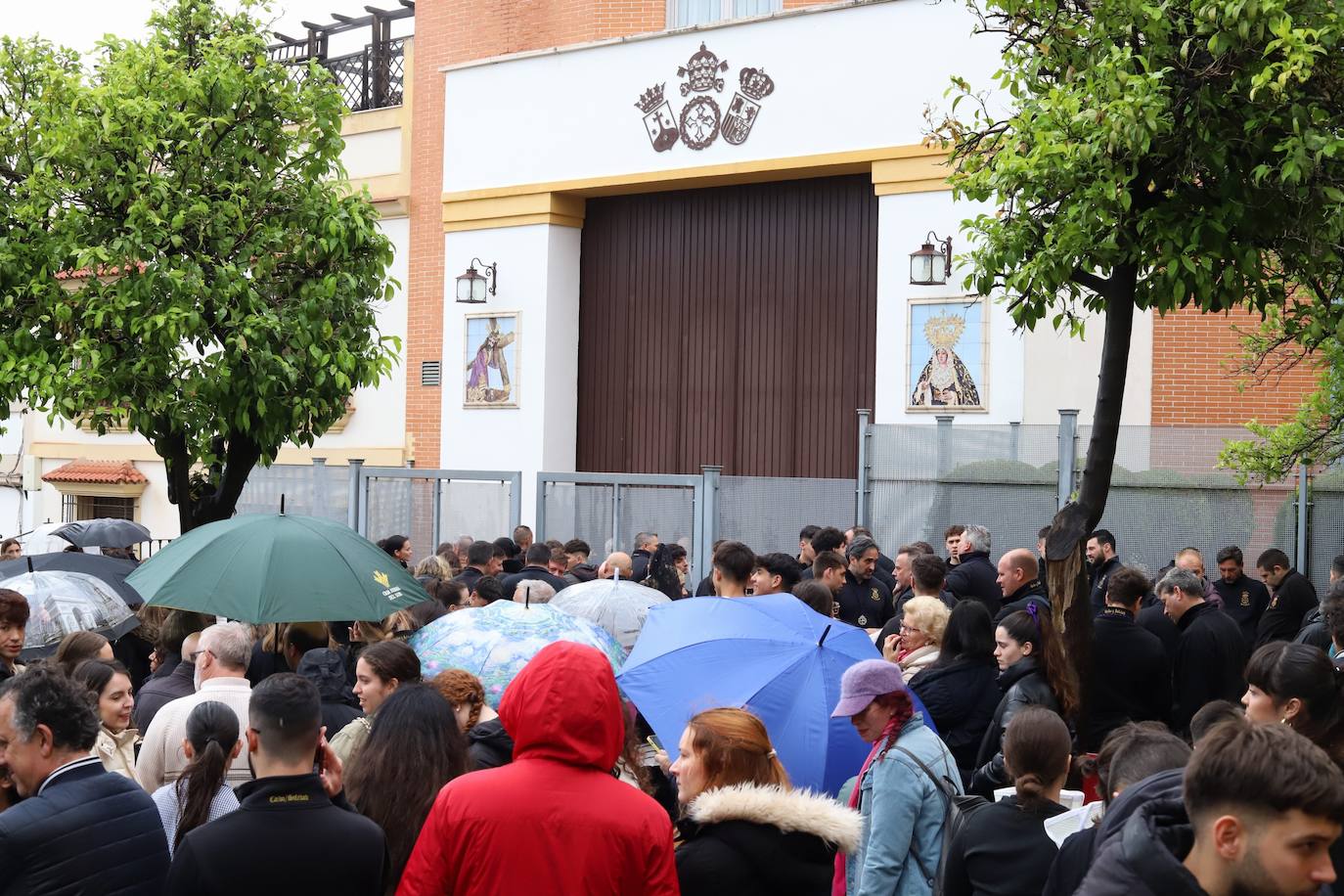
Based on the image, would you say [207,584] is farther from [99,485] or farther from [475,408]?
[99,485]

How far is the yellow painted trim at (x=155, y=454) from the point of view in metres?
24.9

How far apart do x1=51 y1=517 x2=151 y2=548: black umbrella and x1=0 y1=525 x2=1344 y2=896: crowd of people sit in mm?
10934

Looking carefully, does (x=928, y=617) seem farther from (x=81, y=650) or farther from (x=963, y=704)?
(x=81, y=650)

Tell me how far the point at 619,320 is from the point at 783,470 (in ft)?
11.9

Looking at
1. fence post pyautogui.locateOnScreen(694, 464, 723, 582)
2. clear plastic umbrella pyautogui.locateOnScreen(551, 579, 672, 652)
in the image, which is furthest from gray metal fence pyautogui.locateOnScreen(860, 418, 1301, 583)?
clear plastic umbrella pyautogui.locateOnScreen(551, 579, 672, 652)

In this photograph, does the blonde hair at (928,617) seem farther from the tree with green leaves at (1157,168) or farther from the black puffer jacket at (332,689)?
the black puffer jacket at (332,689)

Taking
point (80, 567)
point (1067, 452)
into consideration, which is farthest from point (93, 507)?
point (1067, 452)

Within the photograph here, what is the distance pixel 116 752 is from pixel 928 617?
4260mm

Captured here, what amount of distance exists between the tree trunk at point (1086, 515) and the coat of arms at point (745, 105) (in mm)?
12377

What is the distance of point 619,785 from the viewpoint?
4.14m

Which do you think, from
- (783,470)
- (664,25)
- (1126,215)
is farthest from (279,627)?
(664,25)

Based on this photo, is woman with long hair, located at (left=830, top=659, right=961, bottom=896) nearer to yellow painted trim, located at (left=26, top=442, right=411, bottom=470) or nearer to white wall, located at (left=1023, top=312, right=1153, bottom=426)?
white wall, located at (left=1023, top=312, right=1153, bottom=426)

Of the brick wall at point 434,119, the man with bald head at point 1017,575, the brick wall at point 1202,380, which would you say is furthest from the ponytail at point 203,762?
the brick wall at point 434,119

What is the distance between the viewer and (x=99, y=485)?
1118 inches
